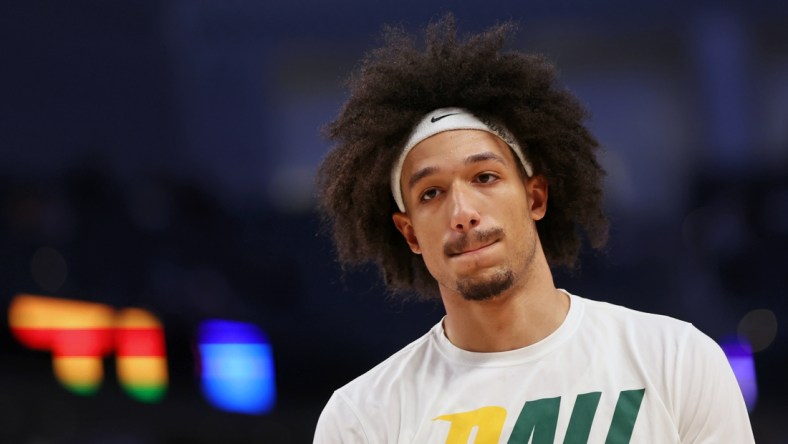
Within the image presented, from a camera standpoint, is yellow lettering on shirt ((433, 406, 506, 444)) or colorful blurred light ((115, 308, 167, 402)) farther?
colorful blurred light ((115, 308, 167, 402))

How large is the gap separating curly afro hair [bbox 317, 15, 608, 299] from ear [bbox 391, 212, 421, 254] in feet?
0.18

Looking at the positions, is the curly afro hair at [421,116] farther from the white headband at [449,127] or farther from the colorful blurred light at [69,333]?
the colorful blurred light at [69,333]

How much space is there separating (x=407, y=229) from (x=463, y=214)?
36cm

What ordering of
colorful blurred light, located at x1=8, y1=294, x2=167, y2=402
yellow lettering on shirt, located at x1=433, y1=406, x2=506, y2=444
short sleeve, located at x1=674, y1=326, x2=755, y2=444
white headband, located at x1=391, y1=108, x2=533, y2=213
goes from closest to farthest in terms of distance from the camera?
1. short sleeve, located at x1=674, y1=326, x2=755, y2=444
2. yellow lettering on shirt, located at x1=433, y1=406, x2=506, y2=444
3. white headband, located at x1=391, y1=108, x2=533, y2=213
4. colorful blurred light, located at x1=8, y1=294, x2=167, y2=402

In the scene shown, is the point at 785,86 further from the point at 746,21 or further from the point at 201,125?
the point at 201,125

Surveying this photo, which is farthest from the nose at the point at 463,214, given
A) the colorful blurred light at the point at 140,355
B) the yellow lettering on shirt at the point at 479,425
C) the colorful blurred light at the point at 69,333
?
the colorful blurred light at the point at 69,333

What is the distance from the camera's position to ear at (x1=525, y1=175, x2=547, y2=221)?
3.08 metres

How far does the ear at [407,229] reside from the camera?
10.3 ft

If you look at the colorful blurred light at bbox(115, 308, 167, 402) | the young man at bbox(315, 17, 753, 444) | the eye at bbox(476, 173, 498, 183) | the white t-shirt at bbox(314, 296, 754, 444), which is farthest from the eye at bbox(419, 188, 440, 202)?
the colorful blurred light at bbox(115, 308, 167, 402)

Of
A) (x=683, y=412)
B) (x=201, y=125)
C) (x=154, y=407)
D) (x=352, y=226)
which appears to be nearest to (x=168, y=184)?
(x=201, y=125)

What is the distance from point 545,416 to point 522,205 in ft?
1.87

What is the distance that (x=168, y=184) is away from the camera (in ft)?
21.1

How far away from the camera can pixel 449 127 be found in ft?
9.76

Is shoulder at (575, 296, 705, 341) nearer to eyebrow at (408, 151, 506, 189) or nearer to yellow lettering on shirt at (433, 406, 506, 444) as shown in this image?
yellow lettering on shirt at (433, 406, 506, 444)
